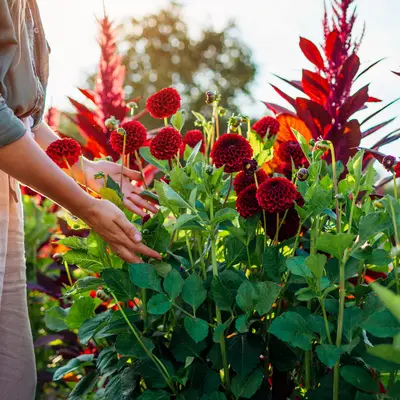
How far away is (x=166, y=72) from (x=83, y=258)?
67.8ft

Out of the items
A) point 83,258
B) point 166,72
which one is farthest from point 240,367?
point 166,72

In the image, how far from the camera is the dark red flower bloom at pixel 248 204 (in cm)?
110

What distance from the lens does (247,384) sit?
3.43 feet

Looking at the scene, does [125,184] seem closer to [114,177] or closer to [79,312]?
[114,177]

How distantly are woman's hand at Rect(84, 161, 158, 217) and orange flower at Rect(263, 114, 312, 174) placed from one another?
0.33 meters

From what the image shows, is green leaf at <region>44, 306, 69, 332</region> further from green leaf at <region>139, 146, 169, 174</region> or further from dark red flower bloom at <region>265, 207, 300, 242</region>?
dark red flower bloom at <region>265, 207, 300, 242</region>

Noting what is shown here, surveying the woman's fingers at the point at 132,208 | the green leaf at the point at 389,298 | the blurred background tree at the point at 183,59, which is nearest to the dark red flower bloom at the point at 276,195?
the woman's fingers at the point at 132,208

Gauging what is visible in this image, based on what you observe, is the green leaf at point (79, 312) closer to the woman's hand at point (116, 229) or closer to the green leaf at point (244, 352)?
the woman's hand at point (116, 229)

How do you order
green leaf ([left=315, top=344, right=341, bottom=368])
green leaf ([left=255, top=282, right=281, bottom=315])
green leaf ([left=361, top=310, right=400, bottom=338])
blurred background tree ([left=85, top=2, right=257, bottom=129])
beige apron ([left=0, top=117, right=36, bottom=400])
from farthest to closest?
1. blurred background tree ([left=85, top=2, right=257, bottom=129])
2. beige apron ([left=0, top=117, right=36, bottom=400])
3. green leaf ([left=255, top=282, right=281, bottom=315])
4. green leaf ([left=315, top=344, right=341, bottom=368])
5. green leaf ([left=361, top=310, right=400, bottom=338])

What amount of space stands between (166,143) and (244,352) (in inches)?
16.6

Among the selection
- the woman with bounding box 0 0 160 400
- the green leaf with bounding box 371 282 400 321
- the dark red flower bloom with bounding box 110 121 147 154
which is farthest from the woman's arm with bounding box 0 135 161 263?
the green leaf with bounding box 371 282 400 321

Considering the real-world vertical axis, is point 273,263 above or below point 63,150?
below

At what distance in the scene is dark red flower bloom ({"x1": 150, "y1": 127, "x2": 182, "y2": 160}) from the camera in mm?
1158

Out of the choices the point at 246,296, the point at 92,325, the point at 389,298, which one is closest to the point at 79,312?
the point at 92,325
